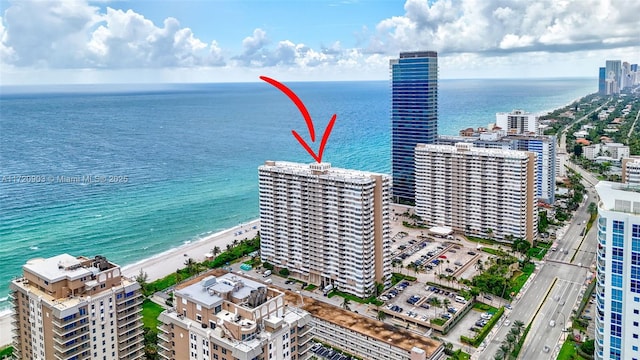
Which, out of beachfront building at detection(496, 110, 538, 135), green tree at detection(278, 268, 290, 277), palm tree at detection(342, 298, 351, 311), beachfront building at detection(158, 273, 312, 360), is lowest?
palm tree at detection(342, 298, 351, 311)

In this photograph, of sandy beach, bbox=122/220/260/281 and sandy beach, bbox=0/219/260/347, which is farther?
sandy beach, bbox=122/220/260/281

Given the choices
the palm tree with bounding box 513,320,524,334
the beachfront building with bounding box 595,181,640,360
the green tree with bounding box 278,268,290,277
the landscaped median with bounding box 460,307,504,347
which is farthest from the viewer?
the green tree with bounding box 278,268,290,277

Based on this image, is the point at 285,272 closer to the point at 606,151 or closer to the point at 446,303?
Answer: the point at 446,303

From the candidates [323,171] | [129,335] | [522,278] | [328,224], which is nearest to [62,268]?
[129,335]

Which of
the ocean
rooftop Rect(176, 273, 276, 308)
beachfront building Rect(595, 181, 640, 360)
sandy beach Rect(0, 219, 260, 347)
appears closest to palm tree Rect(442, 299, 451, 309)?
beachfront building Rect(595, 181, 640, 360)

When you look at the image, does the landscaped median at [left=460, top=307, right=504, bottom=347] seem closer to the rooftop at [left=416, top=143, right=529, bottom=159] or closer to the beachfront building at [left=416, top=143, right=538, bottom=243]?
the beachfront building at [left=416, top=143, right=538, bottom=243]

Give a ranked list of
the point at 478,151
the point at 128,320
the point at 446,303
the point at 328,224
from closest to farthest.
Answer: the point at 128,320 → the point at 446,303 → the point at 328,224 → the point at 478,151
